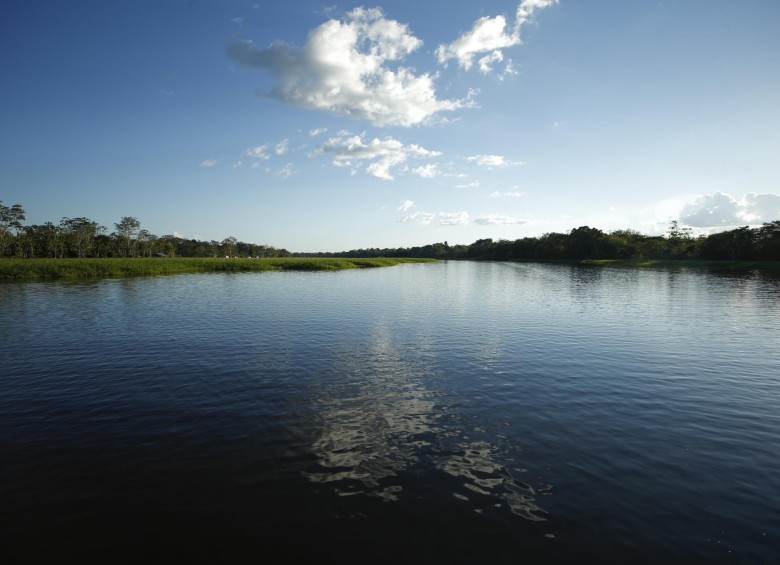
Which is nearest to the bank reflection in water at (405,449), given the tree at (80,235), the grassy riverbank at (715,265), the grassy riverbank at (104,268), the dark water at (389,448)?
the dark water at (389,448)

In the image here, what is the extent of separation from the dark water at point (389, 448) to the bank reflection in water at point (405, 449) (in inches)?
3.4

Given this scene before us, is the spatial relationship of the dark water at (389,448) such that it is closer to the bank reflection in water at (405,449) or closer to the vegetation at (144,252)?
the bank reflection in water at (405,449)

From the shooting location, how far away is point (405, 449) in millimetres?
12820

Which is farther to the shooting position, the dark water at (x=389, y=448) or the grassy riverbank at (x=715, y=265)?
the grassy riverbank at (x=715, y=265)

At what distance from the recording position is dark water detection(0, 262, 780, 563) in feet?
29.2

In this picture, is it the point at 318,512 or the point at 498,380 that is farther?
the point at 498,380

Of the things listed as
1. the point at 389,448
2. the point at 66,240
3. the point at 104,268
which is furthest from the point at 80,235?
the point at 389,448

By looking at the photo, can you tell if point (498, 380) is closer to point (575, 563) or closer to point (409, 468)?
point (409, 468)

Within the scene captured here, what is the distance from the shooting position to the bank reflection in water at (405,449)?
10617 mm

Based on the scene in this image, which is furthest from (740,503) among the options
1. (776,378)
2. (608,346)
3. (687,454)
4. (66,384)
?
(66,384)

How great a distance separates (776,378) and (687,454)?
1329 cm

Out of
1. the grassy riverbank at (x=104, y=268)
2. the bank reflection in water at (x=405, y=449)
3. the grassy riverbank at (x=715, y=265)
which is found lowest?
the bank reflection in water at (x=405, y=449)

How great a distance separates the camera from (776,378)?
20.4m

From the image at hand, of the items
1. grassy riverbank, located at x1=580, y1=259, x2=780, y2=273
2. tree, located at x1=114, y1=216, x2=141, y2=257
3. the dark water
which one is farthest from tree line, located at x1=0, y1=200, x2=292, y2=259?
grassy riverbank, located at x1=580, y1=259, x2=780, y2=273
